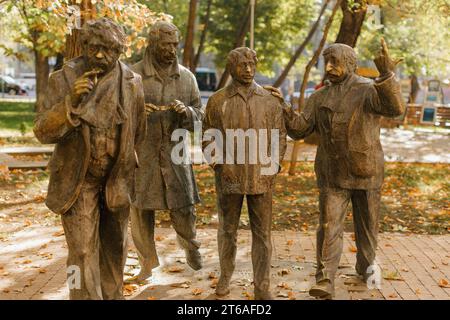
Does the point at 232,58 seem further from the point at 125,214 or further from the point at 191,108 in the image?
the point at 125,214

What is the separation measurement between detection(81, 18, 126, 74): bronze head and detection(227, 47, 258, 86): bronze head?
1.33 meters

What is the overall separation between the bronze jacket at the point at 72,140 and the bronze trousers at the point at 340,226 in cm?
229

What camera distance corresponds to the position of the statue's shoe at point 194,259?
26.6 ft

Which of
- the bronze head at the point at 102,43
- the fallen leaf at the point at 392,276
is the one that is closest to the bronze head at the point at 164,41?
the bronze head at the point at 102,43

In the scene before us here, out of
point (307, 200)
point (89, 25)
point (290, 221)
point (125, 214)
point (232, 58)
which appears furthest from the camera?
point (307, 200)

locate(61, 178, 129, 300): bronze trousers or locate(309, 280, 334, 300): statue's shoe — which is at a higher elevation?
locate(61, 178, 129, 300): bronze trousers

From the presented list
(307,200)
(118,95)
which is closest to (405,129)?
(307,200)

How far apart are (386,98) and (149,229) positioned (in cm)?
280

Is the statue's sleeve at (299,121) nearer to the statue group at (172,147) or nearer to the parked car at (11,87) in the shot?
the statue group at (172,147)

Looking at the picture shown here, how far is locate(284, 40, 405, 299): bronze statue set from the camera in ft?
23.4

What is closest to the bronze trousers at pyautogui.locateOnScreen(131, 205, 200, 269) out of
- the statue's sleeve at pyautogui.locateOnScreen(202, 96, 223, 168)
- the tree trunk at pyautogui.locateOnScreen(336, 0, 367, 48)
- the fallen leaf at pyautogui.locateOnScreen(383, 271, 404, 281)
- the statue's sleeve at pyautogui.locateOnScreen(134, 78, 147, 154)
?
the statue's sleeve at pyautogui.locateOnScreen(202, 96, 223, 168)

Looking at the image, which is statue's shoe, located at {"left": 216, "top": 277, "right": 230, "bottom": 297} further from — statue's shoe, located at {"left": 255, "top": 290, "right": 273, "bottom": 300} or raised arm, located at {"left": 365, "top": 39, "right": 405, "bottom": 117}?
raised arm, located at {"left": 365, "top": 39, "right": 405, "bottom": 117}

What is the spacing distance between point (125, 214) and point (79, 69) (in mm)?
1181

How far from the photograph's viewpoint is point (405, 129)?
31047mm
